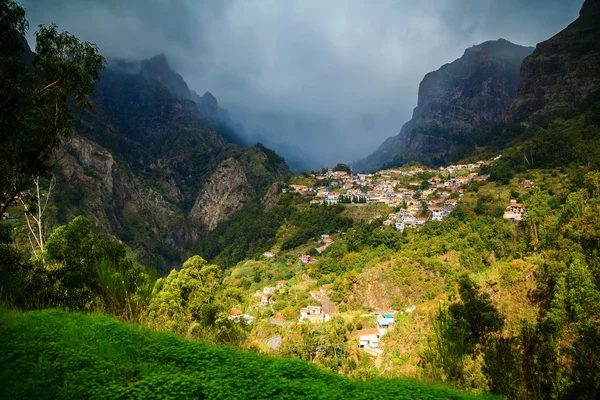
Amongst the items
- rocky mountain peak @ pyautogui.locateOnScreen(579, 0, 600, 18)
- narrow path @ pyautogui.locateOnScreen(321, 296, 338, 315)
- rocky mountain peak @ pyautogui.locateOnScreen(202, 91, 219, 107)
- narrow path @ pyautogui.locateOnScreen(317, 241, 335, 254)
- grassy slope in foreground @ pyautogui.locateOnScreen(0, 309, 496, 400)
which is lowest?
grassy slope in foreground @ pyautogui.locateOnScreen(0, 309, 496, 400)

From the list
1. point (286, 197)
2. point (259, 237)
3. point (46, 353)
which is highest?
point (286, 197)

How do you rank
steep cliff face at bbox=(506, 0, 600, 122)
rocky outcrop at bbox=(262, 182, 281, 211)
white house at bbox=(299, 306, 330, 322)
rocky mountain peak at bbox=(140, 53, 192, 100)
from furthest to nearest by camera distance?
rocky mountain peak at bbox=(140, 53, 192, 100) → rocky outcrop at bbox=(262, 182, 281, 211) → steep cliff face at bbox=(506, 0, 600, 122) → white house at bbox=(299, 306, 330, 322)

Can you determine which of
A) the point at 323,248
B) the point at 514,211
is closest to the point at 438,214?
the point at 514,211

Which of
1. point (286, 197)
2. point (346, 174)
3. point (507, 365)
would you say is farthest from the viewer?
point (346, 174)

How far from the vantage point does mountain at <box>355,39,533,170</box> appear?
432 feet

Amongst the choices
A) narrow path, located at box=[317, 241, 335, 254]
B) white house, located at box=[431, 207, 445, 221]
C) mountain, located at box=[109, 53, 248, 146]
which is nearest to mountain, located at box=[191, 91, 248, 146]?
mountain, located at box=[109, 53, 248, 146]

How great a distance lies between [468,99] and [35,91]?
6554 inches

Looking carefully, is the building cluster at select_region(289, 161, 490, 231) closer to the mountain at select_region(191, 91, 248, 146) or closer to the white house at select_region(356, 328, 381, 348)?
the white house at select_region(356, 328, 381, 348)

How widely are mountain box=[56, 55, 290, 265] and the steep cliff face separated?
247ft

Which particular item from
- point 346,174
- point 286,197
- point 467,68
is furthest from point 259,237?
point 467,68

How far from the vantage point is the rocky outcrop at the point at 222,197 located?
92.9 metres

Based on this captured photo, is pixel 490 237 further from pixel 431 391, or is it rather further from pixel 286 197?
pixel 286 197

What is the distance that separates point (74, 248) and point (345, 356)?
1359 cm

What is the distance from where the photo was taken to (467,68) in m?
162
